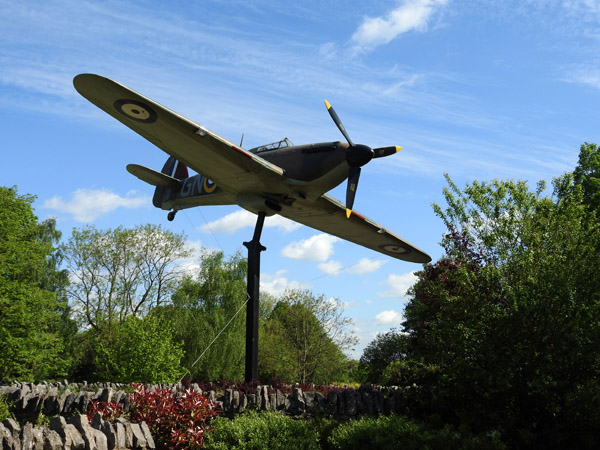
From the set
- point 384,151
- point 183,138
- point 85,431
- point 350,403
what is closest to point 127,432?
point 85,431

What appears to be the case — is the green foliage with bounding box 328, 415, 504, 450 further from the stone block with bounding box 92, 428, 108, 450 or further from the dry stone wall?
the stone block with bounding box 92, 428, 108, 450

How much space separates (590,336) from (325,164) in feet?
24.1

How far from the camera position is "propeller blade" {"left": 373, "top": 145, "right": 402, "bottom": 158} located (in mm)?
14242

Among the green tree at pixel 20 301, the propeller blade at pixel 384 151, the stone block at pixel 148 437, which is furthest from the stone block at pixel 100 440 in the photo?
the green tree at pixel 20 301

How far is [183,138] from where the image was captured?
13.5 metres

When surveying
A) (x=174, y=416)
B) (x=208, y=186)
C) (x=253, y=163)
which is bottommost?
(x=174, y=416)

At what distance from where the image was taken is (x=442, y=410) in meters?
12.2

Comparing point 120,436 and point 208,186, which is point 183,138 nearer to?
point 208,186

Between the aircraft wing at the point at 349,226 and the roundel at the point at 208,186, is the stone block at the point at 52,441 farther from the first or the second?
the roundel at the point at 208,186

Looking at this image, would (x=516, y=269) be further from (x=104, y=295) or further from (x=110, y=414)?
(x=104, y=295)

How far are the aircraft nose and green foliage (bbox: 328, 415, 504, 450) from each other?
20.7 ft

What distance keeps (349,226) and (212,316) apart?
73.2 feet

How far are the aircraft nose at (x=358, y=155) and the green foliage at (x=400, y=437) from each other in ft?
20.7

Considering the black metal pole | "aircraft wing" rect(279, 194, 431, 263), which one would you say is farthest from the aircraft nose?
the black metal pole
